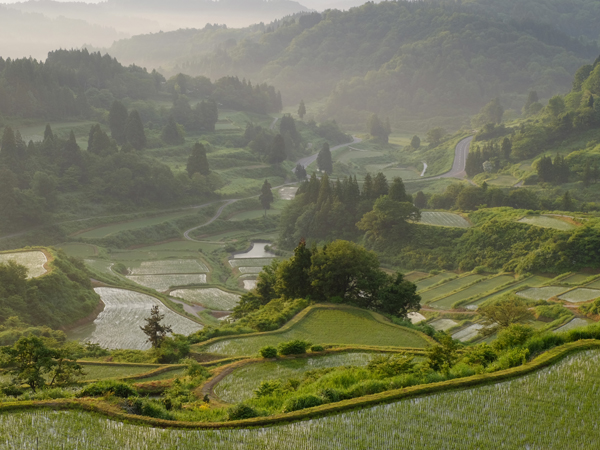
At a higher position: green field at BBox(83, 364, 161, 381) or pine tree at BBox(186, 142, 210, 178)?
pine tree at BBox(186, 142, 210, 178)

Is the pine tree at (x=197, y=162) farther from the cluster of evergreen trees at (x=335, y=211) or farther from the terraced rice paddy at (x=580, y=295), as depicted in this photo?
the terraced rice paddy at (x=580, y=295)

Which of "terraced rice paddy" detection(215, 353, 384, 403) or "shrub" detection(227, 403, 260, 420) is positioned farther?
"terraced rice paddy" detection(215, 353, 384, 403)

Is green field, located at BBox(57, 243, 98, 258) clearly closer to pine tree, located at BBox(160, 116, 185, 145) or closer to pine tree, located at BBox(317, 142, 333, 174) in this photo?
pine tree, located at BBox(160, 116, 185, 145)

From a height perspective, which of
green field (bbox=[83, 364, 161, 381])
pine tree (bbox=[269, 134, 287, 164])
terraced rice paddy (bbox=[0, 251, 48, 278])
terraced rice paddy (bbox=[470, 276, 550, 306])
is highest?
pine tree (bbox=[269, 134, 287, 164])

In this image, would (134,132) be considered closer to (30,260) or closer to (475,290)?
(30,260)

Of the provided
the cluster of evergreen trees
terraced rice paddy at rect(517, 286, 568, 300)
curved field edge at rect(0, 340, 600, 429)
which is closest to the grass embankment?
curved field edge at rect(0, 340, 600, 429)

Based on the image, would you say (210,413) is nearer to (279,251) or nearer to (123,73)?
(279,251)

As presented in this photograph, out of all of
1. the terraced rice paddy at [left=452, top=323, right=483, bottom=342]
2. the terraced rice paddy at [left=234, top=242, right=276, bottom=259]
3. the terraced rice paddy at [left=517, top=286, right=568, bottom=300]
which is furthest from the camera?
the terraced rice paddy at [left=234, top=242, right=276, bottom=259]
